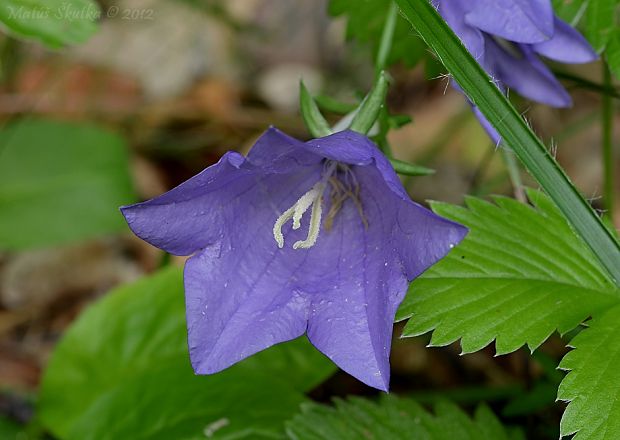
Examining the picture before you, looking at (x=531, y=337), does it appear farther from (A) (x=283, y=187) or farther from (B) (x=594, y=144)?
(B) (x=594, y=144)

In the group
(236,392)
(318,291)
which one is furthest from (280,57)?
(318,291)

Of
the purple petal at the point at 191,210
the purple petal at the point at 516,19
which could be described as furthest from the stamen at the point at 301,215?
the purple petal at the point at 516,19

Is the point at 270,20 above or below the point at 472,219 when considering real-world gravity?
below

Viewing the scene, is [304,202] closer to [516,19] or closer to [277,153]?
[277,153]

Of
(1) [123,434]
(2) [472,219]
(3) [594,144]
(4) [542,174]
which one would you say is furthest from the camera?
(3) [594,144]

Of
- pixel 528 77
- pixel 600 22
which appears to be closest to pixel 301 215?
pixel 528 77

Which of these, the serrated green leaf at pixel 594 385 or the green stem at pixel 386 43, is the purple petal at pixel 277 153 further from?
the serrated green leaf at pixel 594 385

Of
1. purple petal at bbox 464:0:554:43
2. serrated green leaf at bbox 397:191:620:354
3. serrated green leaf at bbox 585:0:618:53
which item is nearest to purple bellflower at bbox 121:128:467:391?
serrated green leaf at bbox 397:191:620:354
